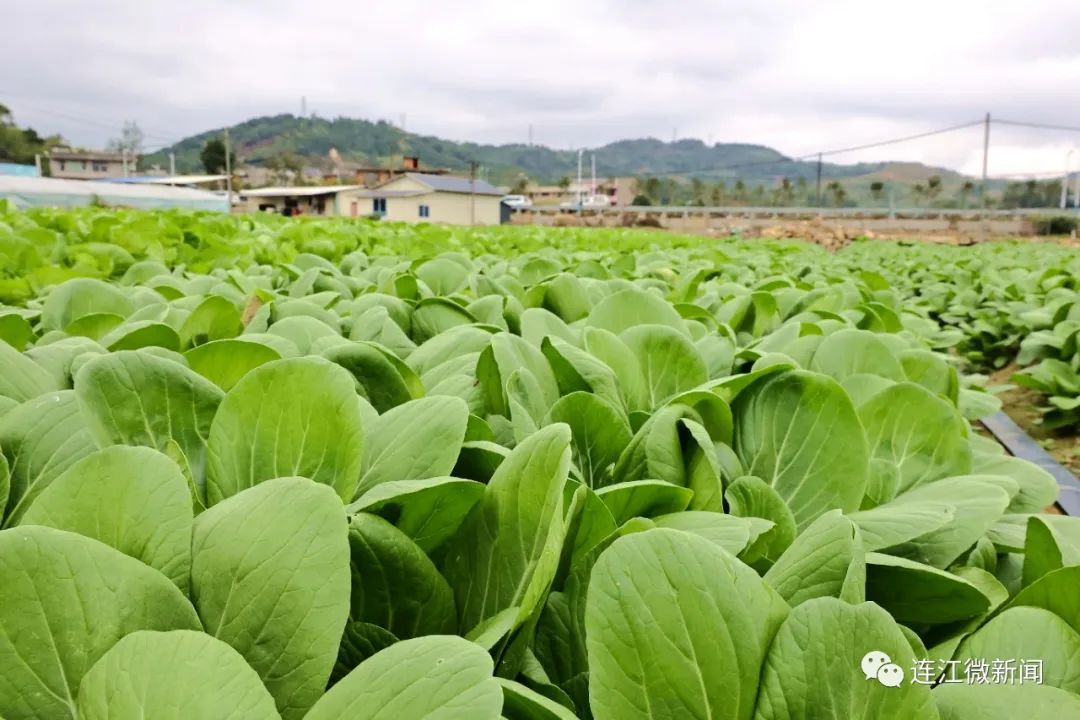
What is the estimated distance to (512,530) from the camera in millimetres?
708

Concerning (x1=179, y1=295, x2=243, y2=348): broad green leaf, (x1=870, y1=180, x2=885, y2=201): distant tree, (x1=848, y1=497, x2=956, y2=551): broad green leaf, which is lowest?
(x1=848, y1=497, x2=956, y2=551): broad green leaf

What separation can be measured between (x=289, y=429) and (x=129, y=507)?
19 cm

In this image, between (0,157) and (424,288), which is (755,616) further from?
(0,157)

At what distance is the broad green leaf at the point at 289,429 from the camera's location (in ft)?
2.67

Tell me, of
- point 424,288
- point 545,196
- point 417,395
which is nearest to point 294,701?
point 417,395

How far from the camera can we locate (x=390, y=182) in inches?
2411

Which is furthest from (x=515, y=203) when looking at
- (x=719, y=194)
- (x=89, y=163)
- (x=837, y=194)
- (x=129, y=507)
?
(x=129, y=507)

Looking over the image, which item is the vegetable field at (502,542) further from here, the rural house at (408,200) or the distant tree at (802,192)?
the distant tree at (802,192)

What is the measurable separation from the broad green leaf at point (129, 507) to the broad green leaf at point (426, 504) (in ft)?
0.47

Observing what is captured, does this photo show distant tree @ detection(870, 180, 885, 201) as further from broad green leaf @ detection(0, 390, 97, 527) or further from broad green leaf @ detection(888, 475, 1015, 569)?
broad green leaf @ detection(0, 390, 97, 527)

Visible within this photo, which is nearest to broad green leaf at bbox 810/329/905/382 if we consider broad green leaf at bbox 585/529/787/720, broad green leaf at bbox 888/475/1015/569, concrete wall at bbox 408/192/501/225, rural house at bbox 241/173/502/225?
broad green leaf at bbox 888/475/1015/569

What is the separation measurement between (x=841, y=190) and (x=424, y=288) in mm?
64424

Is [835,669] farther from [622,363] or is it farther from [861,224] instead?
[861,224]

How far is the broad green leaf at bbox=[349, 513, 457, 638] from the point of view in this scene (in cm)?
69
